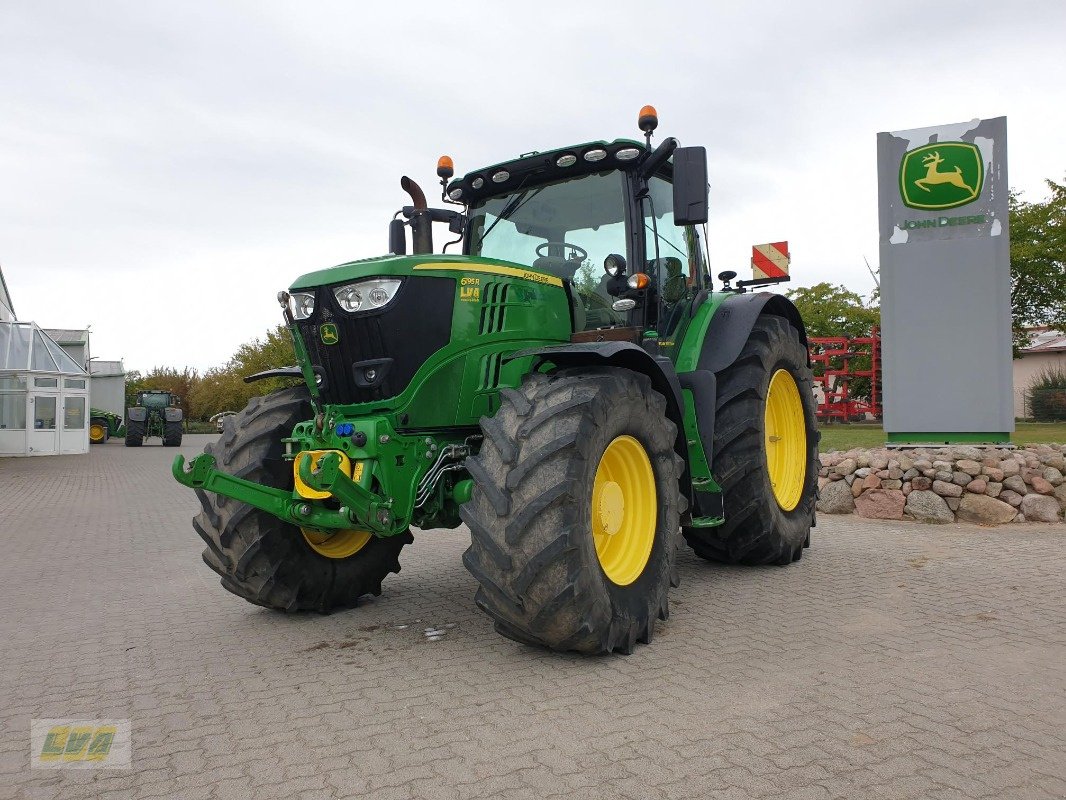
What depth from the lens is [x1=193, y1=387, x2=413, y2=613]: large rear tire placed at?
14.4 ft

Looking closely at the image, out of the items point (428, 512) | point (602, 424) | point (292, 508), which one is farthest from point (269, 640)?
point (602, 424)

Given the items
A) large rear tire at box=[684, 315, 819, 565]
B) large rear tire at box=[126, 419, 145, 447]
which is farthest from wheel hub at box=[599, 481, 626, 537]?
large rear tire at box=[126, 419, 145, 447]

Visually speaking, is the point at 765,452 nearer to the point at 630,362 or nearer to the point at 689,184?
the point at 630,362

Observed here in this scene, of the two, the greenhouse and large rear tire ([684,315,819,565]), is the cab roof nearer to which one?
large rear tire ([684,315,819,565])

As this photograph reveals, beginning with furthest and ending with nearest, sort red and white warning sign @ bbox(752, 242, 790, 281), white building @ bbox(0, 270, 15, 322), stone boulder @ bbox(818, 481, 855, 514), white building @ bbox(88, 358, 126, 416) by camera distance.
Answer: white building @ bbox(88, 358, 126, 416) → white building @ bbox(0, 270, 15, 322) → red and white warning sign @ bbox(752, 242, 790, 281) → stone boulder @ bbox(818, 481, 855, 514)

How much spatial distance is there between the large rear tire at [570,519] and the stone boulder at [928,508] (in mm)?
4908

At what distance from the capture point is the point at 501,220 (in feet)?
18.0

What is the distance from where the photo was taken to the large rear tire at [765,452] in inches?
215

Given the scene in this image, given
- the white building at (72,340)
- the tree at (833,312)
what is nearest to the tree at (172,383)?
the white building at (72,340)

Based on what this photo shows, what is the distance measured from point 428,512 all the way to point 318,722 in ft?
4.30

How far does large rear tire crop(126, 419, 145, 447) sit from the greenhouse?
5.27m

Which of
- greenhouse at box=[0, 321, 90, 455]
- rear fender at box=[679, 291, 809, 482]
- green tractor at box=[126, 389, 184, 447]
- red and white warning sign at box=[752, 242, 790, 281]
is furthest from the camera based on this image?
green tractor at box=[126, 389, 184, 447]

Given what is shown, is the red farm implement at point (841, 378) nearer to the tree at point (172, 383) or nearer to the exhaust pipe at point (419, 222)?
the exhaust pipe at point (419, 222)

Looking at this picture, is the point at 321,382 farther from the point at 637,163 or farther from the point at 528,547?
the point at 637,163
